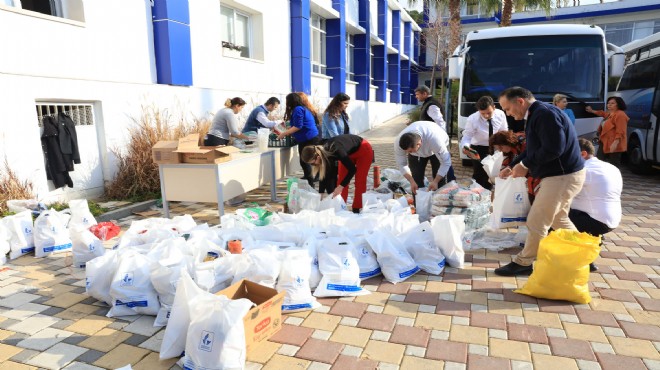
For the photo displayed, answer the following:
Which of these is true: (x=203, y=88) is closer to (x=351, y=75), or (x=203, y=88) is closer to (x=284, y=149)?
(x=284, y=149)

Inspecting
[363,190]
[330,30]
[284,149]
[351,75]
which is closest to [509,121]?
[363,190]

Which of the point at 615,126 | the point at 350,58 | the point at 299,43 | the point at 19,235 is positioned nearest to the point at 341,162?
the point at 19,235

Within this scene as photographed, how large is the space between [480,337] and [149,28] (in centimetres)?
738

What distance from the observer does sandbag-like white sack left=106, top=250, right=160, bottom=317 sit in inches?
124

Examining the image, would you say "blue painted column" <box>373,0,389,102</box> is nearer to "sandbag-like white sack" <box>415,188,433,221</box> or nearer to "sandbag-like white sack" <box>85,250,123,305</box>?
"sandbag-like white sack" <box>415,188,433,221</box>

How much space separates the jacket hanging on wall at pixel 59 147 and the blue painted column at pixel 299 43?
7516mm

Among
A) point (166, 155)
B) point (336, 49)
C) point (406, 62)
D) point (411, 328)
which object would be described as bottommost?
point (411, 328)

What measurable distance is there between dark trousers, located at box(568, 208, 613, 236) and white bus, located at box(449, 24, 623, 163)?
135 inches

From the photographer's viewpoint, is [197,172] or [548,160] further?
Result: [197,172]

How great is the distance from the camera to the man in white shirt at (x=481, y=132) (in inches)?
237

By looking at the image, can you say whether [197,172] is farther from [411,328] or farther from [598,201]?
[598,201]

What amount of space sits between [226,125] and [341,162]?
2.55m

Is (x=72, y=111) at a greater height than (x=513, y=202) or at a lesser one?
greater

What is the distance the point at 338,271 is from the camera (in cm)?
345
